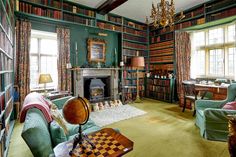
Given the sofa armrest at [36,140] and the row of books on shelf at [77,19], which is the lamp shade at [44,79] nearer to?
the row of books on shelf at [77,19]

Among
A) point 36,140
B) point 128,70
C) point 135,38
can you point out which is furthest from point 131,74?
point 36,140

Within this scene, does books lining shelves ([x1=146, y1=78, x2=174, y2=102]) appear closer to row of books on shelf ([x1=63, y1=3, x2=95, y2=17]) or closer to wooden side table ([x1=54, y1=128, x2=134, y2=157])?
row of books on shelf ([x1=63, y1=3, x2=95, y2=17])

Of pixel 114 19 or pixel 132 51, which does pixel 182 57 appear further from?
pixel 114 19

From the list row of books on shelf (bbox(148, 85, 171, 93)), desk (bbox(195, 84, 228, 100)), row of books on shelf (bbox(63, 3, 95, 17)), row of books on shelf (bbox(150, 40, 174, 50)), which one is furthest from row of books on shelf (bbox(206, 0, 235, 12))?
row of books on shelf (bbox(63, 3, 95, 17))

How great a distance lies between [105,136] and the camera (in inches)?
54.0

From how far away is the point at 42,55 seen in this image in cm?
420

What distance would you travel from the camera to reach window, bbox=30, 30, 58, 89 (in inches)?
160

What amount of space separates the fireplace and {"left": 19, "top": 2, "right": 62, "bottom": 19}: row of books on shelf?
2.20 m

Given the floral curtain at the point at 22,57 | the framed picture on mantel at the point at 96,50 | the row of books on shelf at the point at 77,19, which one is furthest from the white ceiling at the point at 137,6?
the floral curtain at the point at 22,57

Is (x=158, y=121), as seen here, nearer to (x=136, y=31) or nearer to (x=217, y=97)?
(x=217, y=97)

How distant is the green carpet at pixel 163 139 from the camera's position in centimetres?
212

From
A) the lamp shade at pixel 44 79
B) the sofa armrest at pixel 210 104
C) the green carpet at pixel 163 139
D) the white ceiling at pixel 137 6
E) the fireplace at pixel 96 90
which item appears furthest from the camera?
the fireplace at pixel 96 90

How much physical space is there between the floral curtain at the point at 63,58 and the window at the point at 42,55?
0.29 meters

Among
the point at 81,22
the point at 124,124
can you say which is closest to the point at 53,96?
the point at 124,124
